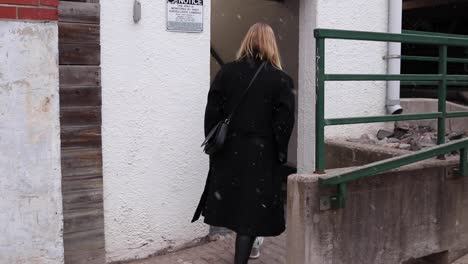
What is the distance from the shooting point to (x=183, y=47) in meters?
4.67

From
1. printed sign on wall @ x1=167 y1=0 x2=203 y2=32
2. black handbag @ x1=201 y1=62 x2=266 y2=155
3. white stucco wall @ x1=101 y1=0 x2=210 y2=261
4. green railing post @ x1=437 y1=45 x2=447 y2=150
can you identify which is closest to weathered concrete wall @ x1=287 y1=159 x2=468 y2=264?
green railing post @ x1=437 y1=45 x2=447 y2=150

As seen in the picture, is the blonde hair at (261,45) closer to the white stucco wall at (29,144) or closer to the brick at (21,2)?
the white stucco wall at (29,144)

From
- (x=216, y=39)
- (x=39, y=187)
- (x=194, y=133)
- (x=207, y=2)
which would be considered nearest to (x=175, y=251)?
(x=194, y=133)

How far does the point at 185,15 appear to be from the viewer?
4.63 metres

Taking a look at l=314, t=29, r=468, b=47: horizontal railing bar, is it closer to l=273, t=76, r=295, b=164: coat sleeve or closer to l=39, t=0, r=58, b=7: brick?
l=273, t=76, r=295, b=164: coat sleeve

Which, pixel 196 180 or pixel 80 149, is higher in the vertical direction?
pixel 80 149

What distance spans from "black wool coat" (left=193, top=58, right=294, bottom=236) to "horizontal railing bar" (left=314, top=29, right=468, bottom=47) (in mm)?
546

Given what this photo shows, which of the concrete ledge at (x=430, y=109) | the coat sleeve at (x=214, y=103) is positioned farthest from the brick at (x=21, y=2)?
the concrete ledge at (x=430, y=109)

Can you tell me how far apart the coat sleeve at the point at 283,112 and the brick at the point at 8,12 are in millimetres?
1921

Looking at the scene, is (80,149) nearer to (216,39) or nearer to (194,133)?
(194,133)

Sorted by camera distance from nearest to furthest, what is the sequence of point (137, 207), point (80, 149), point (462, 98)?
1. point (80, 149)
2. point (137, 207)
3. point (462, 98)

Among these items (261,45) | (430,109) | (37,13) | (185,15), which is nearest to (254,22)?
(430,109)

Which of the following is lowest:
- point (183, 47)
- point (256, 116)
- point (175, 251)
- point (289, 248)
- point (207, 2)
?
point (175, 251)

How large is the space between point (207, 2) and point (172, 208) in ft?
5.95
